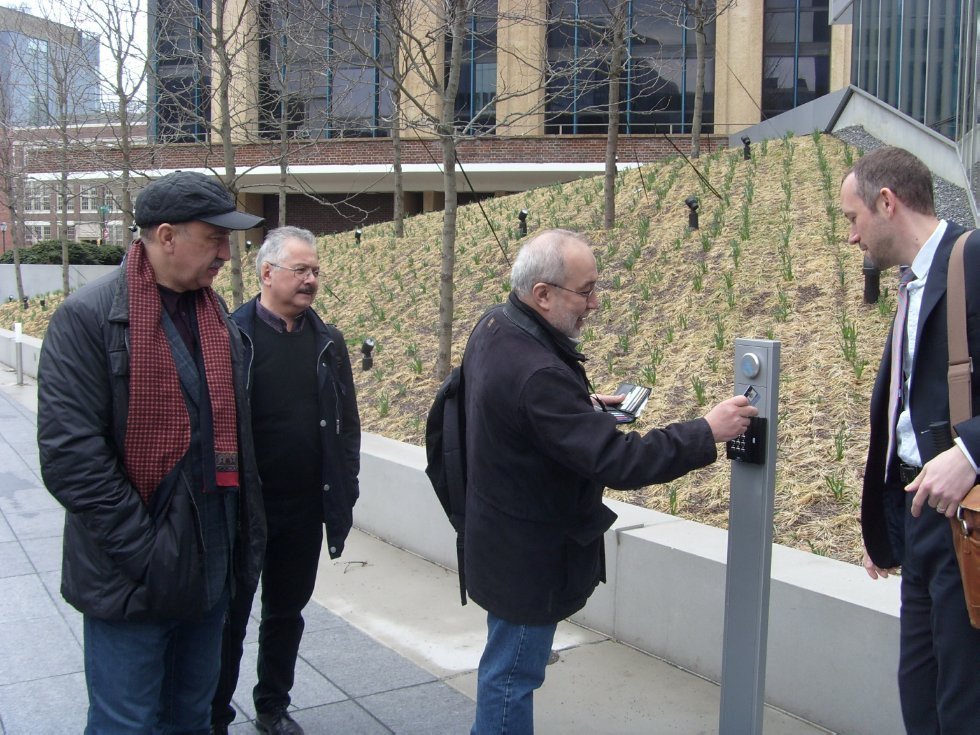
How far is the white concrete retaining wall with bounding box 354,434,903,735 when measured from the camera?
350cm

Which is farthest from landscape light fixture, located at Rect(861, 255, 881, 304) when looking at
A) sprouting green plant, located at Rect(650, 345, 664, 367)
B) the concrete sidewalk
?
the concrete sidewalk

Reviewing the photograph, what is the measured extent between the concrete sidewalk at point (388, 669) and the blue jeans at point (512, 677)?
0.94 meters

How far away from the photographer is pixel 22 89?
21625 mm

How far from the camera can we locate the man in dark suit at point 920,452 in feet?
7.73

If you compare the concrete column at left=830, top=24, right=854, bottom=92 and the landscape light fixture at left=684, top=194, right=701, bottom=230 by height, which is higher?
the concrete column at left=830, top=24, right=854, bottom=92

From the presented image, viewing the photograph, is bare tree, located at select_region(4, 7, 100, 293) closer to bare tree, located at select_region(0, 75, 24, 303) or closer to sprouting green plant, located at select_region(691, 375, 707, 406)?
bare tree, located at select_region(0, 75, 24, 303)

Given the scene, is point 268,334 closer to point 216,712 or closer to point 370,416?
point 216,712

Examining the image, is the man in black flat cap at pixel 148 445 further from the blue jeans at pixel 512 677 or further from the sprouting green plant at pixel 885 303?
the sprouting green plant at pixel 885 303

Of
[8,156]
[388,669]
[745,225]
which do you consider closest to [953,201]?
[745,225]

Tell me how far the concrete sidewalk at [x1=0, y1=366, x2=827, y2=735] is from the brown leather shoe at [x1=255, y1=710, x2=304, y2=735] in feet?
0.32

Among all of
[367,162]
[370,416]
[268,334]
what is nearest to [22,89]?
[367,162]

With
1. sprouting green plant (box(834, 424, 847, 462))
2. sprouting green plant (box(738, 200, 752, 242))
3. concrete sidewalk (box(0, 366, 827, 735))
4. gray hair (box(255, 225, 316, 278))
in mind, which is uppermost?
sprouting green plant (box(738, 200, 752, 242))

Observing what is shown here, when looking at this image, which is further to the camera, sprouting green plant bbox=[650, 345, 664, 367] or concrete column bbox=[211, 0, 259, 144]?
concrete column bbox=[211, 0, 259, 144]

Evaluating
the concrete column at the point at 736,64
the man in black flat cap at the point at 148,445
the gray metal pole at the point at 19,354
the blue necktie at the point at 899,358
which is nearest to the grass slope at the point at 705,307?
the blue necktie at the point at 899,358
